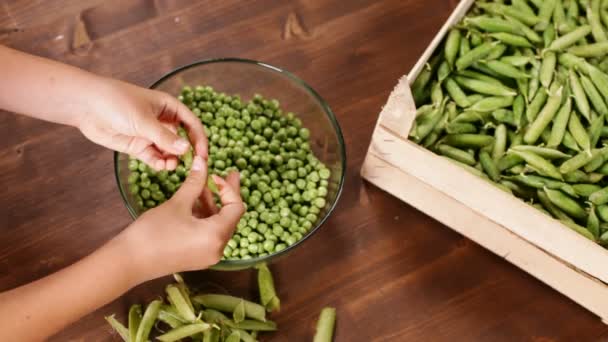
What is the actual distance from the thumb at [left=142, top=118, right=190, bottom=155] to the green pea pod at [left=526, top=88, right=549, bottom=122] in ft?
2.59

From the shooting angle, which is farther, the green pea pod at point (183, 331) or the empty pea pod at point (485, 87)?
the empty pea pod at point (485, 87)

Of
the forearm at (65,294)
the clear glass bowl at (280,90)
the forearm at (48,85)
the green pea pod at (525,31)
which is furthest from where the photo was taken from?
the green pea pod at (525,31)

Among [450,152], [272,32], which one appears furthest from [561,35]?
[272,32]

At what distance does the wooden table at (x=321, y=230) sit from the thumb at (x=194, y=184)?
36cm

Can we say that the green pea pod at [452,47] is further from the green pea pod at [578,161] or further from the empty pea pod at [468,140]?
the green pea pod at [578,161]

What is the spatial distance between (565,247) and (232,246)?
67cm

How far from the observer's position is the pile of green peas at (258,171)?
1204mm

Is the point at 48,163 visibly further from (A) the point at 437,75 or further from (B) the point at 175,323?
(A) the point at 437,75

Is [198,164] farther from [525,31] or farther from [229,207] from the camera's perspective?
[525,31]

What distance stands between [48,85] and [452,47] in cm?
88

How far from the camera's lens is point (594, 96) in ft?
4.34

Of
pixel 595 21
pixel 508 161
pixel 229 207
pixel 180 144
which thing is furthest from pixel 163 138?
pixel 595 21

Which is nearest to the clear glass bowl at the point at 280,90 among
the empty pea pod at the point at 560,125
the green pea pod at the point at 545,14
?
the empty pea pod at the point at 560,125

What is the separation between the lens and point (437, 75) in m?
1.35
